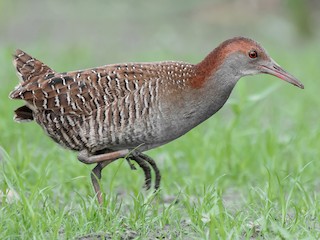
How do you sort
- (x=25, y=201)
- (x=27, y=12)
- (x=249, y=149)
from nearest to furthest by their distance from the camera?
(x=25, y=201) < (x=249, y=149) < (x=27, y=12)

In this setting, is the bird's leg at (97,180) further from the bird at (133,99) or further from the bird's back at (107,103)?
the bird's back at (107,103)

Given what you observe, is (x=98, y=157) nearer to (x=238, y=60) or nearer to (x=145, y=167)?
(x=145, y=167)

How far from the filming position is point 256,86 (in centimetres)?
1234

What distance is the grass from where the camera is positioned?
450cm

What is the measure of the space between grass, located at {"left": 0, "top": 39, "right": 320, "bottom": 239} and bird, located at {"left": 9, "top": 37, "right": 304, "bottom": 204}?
1.08 ft

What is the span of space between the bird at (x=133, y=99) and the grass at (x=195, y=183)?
0.33 meters

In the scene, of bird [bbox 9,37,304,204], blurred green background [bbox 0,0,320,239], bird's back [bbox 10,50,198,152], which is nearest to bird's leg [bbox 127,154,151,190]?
blurred green background [bbox 0,0,320,239]

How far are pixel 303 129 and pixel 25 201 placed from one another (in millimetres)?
4564

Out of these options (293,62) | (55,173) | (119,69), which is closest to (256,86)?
(293,62)

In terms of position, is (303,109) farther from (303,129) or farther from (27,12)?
(27,12)

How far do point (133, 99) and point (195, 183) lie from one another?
149 centimetres

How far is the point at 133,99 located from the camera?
525 centimetres

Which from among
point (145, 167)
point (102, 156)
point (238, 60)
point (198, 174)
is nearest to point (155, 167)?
point (145, 167)

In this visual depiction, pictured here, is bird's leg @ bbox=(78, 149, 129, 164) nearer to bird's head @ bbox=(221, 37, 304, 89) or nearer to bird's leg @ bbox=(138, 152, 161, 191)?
bird's leg @ bbox=(138, 152, 161, 191)
